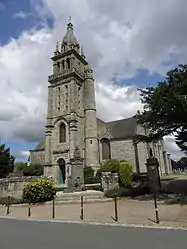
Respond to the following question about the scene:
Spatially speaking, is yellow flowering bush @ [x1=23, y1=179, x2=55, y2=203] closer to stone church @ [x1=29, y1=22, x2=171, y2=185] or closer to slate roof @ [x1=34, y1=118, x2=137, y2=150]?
stone church @ [x1=29, y1=22, x2=171, y2=185]

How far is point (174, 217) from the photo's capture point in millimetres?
9625

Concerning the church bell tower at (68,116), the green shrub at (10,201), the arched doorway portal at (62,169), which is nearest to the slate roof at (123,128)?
the church bell tower at (68,116)

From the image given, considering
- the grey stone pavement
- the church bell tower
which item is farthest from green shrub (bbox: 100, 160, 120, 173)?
the grey stone pavement

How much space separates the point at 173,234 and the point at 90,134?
31.7 metres

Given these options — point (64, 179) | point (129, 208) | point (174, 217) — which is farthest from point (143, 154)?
point (174, 217)

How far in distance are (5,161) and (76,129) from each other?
1134cm

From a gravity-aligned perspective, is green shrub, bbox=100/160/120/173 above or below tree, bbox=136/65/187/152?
below

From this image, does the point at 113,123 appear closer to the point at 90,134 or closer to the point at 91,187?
the point at 90,134

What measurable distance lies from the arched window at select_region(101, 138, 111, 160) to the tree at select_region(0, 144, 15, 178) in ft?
48.8

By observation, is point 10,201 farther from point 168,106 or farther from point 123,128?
point 123,128

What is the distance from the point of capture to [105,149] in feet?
137

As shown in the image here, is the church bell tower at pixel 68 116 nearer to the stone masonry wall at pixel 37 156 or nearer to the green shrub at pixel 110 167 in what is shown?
the green shrub at pixel 110 167

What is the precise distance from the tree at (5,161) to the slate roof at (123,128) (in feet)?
56.2

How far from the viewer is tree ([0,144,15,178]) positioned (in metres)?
35.3
